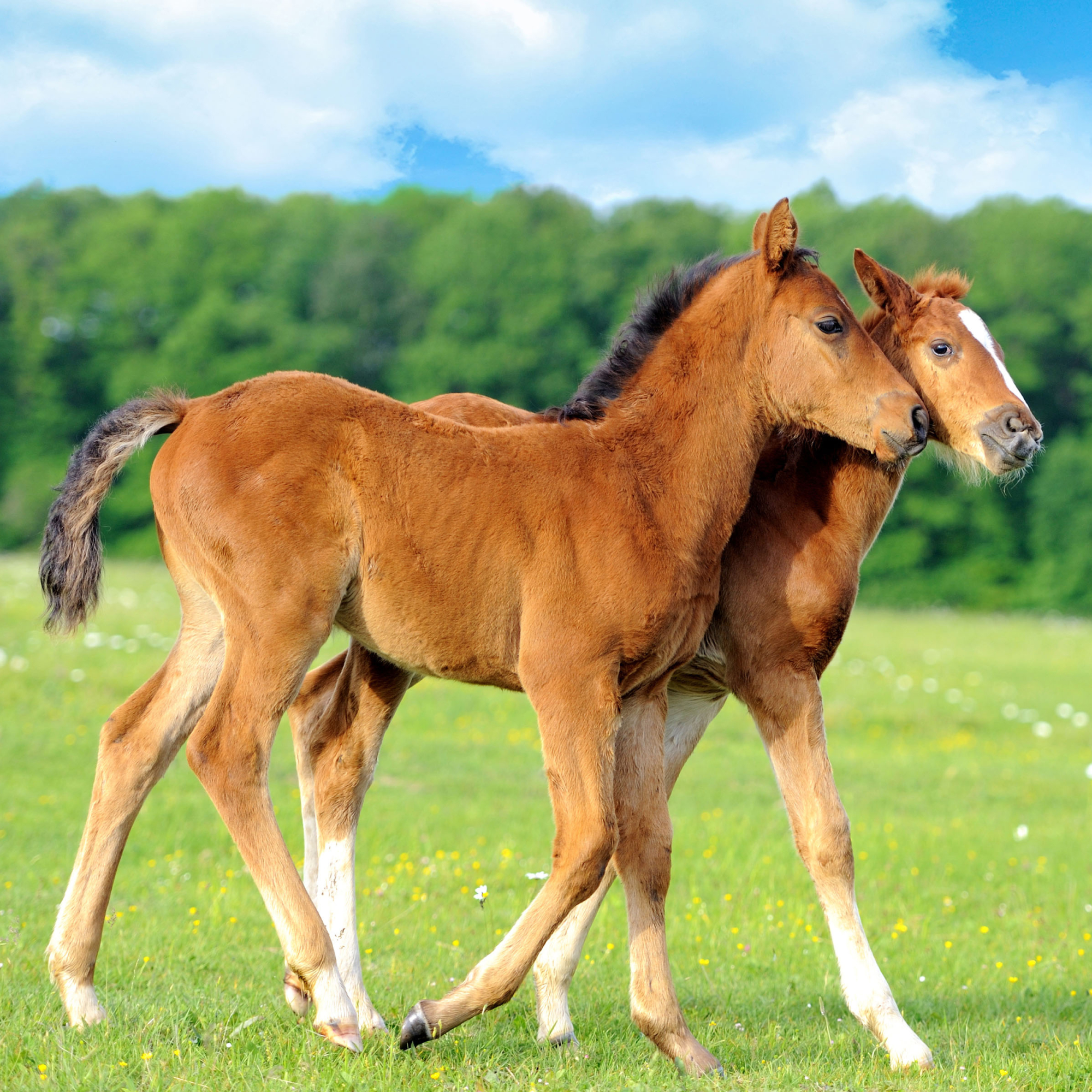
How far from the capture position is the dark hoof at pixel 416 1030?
3881 millimetres

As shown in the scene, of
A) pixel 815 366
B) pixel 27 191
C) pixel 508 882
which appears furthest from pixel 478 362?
pixel 815 366

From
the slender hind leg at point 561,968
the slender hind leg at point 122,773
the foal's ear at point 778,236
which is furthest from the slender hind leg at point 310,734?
the foal's ear at point 778,236

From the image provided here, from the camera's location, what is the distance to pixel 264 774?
399 centimetres

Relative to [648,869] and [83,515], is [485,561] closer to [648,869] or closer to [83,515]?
[648,869]

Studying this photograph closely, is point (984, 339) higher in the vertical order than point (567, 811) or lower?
higher

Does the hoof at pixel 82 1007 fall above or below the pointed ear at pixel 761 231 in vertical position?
below

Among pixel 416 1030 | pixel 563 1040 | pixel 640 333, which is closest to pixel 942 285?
pixel 640 333

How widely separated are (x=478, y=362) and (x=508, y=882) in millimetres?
37441

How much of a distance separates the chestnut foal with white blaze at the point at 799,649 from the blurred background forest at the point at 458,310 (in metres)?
31.1

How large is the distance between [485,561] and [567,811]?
85 cm

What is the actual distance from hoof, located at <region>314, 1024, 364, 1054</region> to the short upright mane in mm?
2213

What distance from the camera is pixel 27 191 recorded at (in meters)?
53.3

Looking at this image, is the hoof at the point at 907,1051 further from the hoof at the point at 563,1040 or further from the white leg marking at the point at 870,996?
the hoof at the point at 563,1040

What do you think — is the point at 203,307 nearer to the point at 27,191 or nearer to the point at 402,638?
the point at 27,191
